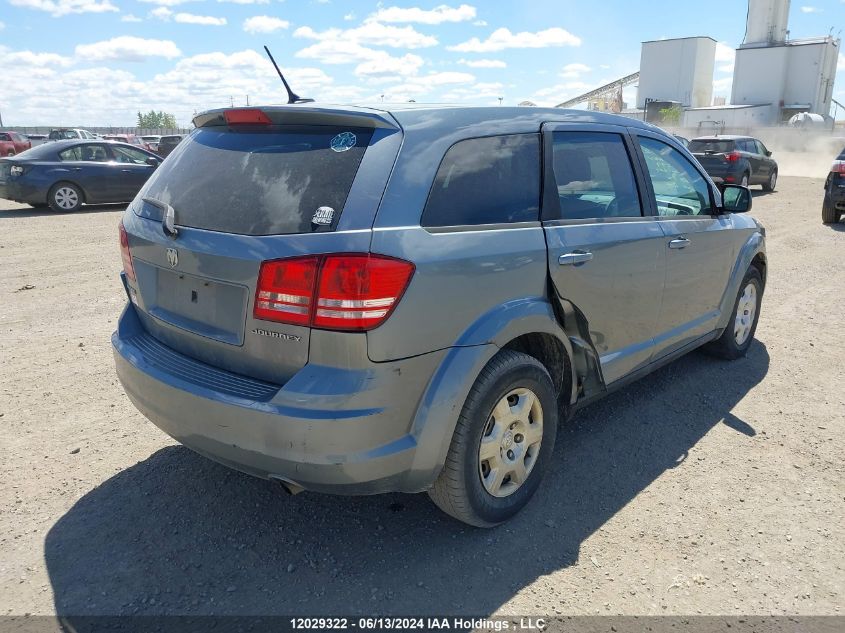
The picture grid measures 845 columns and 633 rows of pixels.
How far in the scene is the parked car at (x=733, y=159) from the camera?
1894cm

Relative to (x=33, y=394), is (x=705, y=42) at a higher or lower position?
higher

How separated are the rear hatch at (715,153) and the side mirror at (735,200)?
1528 centimetres

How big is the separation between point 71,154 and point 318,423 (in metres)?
13.6

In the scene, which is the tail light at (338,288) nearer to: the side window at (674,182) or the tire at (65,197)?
the side window at (674,182)

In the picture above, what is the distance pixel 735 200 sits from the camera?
15.7 ft

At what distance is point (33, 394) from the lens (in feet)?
14.5

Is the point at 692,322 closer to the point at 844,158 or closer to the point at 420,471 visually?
the point at 420,471

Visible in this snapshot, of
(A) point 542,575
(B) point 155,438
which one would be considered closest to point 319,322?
(A) point 542,575

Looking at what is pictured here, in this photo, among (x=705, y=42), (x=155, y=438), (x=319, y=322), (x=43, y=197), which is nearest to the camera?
(x=319, y=322)

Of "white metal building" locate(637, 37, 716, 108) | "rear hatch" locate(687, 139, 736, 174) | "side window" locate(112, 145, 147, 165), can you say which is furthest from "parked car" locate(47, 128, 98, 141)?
"white metal building" locate(637, 37, 716, 108)

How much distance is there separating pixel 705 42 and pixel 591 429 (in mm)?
86301

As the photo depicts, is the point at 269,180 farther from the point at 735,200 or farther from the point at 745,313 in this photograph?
the point at 745,313

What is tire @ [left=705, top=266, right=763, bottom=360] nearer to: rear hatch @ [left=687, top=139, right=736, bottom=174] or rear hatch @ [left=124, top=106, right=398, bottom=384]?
rear hatch @ [left=124, top=106, right=398, bottom=384]

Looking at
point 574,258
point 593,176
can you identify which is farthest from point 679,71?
point 574,258
